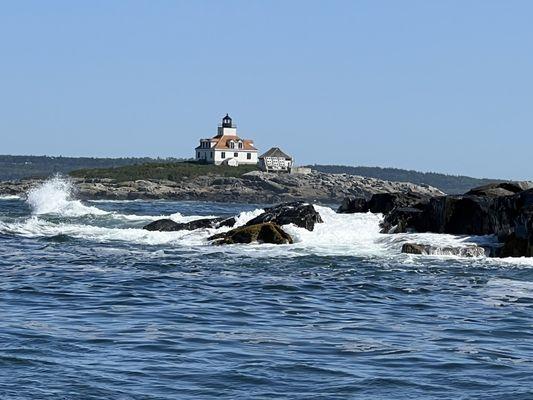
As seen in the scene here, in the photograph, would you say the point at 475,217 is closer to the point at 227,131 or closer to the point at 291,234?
the point at 291,234

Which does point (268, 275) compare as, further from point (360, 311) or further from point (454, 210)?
point (454, 210)

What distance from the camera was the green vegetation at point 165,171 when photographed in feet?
449

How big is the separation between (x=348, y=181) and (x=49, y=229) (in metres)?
92.9

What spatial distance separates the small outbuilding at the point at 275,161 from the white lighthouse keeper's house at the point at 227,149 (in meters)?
4.81

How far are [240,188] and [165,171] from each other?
18.8 m

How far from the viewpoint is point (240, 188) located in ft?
415

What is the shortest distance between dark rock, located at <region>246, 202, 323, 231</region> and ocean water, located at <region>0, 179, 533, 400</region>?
6.28m

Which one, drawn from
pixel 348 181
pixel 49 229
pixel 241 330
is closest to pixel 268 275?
pixel 241 330

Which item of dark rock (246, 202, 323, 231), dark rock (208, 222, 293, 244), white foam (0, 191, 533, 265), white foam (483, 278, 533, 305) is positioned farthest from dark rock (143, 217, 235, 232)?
white foam (483, 278, 533, 305)

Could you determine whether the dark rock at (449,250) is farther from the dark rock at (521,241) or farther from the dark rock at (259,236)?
the dark rock at (259,236)

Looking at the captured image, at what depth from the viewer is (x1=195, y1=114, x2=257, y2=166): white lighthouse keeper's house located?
153875 mm

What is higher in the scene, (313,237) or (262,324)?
(313,237)

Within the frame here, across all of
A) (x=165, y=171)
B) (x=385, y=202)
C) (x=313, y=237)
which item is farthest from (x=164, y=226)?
(x=165, y=171)

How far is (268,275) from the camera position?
29203 mm
